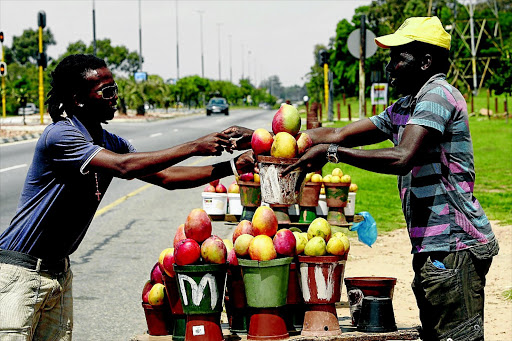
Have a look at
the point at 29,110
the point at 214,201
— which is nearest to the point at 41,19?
the point at 214,201

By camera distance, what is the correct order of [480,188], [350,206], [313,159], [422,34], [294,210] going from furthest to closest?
[480,188] < [350,206] < [294,210] < [313,159] < [422,34]

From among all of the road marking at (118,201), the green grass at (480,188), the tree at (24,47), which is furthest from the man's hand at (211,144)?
the tree at (24,47)

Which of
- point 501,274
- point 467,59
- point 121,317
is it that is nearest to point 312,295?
point 121,317

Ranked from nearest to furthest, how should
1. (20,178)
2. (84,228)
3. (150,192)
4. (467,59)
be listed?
1. (84,228)
2. (150,192)
3. (20,178)
4. (467,59)

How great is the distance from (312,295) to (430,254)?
830 mm

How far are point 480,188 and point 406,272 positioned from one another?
754cm

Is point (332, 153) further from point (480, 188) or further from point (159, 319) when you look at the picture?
point (480, 188)

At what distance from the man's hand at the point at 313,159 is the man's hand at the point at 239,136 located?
1.49ft

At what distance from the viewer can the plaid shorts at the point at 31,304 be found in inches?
140

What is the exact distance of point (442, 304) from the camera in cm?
377

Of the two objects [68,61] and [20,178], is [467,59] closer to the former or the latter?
[20,178]

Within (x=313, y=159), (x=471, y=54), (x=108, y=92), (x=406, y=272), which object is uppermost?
(x=471, y=54)

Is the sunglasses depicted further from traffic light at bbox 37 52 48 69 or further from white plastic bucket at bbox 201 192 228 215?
traffic light at bbox 37 52 48 69

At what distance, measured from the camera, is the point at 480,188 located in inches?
599
